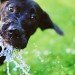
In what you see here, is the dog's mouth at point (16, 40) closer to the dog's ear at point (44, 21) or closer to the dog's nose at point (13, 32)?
the dog's nose at point (13, 32)

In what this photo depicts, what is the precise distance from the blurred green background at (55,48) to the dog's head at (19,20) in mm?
797

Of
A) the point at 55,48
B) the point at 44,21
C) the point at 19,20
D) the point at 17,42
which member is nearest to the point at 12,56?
the point at 17,42

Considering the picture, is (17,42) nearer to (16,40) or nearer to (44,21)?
(16,40)

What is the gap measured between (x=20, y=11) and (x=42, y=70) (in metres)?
1.24

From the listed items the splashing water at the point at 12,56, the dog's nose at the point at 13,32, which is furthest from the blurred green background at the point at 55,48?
the dog's nose at the point at 13,32

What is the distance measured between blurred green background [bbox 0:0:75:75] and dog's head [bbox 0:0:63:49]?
797 mm

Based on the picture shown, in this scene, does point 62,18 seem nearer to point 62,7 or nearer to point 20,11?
point 62,7

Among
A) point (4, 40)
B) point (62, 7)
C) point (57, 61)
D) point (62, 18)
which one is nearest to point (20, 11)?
point (4, 40)

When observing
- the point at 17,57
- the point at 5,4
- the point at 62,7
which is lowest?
the point at 62,7

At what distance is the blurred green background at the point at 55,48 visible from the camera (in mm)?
10672

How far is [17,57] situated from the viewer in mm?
10109

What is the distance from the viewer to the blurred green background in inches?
420

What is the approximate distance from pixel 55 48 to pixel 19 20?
12.1 ft

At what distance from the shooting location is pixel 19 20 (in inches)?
398
